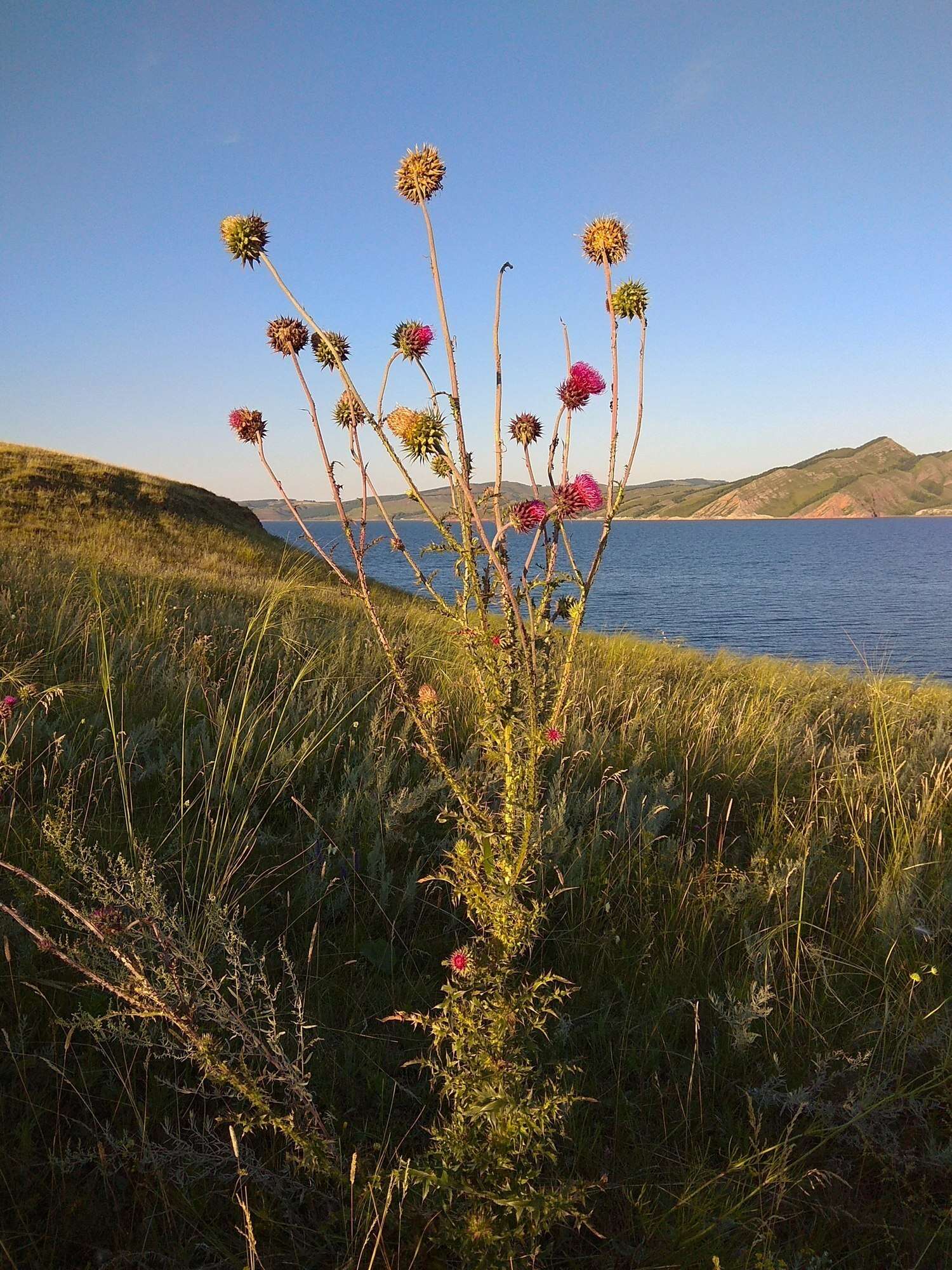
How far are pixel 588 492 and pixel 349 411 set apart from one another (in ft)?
2.05

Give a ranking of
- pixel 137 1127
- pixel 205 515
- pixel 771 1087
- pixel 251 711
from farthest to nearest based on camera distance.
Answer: pixel 205 515
pixel 251 711
pixel 771 1087
pixel 137 1127

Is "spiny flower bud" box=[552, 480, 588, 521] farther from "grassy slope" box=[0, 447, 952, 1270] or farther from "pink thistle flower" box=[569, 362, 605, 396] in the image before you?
"grassy slope" box=[0, 447, 952, 1270]

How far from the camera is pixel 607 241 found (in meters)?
1.97

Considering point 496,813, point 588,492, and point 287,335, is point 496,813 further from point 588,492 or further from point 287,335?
point 287,335

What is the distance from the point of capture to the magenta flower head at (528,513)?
5.51 ft

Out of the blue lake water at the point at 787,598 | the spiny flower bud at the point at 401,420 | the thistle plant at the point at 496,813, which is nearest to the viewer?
the thistle plant at the point at 496,813

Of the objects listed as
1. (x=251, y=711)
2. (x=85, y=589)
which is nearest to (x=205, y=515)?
(x=85, y=589)

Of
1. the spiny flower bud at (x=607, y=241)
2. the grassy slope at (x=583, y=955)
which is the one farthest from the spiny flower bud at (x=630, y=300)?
the grassy slope at (x=583, y=955)

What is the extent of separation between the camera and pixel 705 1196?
1582 mm

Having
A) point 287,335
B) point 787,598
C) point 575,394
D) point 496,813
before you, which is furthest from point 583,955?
point 787,598

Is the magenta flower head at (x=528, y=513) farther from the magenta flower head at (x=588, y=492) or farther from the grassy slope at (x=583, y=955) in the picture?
the grassy slope at (x=583, y=955)

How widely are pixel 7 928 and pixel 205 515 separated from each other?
2163cm

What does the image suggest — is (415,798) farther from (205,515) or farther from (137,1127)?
(205,515)

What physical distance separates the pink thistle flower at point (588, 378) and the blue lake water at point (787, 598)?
0.94 meters
